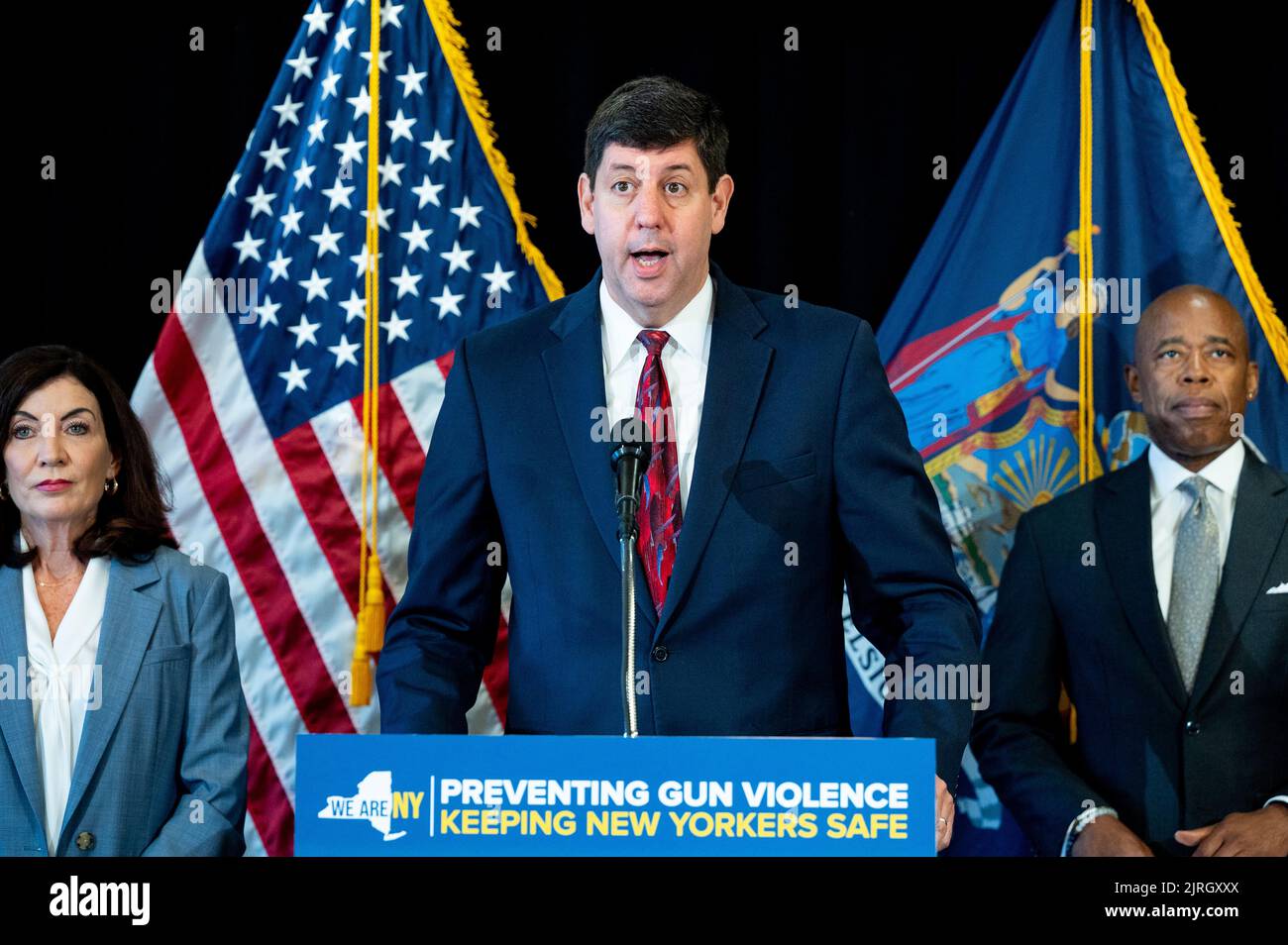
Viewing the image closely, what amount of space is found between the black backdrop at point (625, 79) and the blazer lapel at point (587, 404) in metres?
1.40

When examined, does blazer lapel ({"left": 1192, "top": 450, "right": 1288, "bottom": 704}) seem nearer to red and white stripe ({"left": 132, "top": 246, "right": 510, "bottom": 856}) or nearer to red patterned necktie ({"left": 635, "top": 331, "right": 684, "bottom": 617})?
red patterned necktie ({"left": 635, "top": 331, "right": 684, "bottom": 617})

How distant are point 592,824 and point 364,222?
240cm

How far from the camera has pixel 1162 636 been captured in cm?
323

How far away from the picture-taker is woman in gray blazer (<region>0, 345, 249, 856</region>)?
9.05ft

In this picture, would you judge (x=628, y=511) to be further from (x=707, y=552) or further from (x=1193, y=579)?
(x=1193, y=579)

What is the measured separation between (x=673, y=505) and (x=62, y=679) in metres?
1.25

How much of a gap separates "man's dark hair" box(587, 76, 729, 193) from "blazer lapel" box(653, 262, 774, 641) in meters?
0.22

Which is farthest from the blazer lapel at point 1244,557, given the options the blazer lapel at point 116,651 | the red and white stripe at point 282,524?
the blazer lapel at point 116,651

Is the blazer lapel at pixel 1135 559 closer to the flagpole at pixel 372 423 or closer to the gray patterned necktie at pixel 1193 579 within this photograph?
the gray patterned necktie at pixel 1193 579

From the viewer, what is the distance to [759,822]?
1688 millimetres

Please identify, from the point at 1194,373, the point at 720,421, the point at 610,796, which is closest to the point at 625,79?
the point at 1194,373

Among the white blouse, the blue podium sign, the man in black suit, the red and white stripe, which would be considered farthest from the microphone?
the red and white stripe

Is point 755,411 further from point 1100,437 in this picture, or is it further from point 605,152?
point 1100,437

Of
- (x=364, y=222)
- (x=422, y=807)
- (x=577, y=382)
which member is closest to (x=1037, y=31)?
(x=364, y=222)
